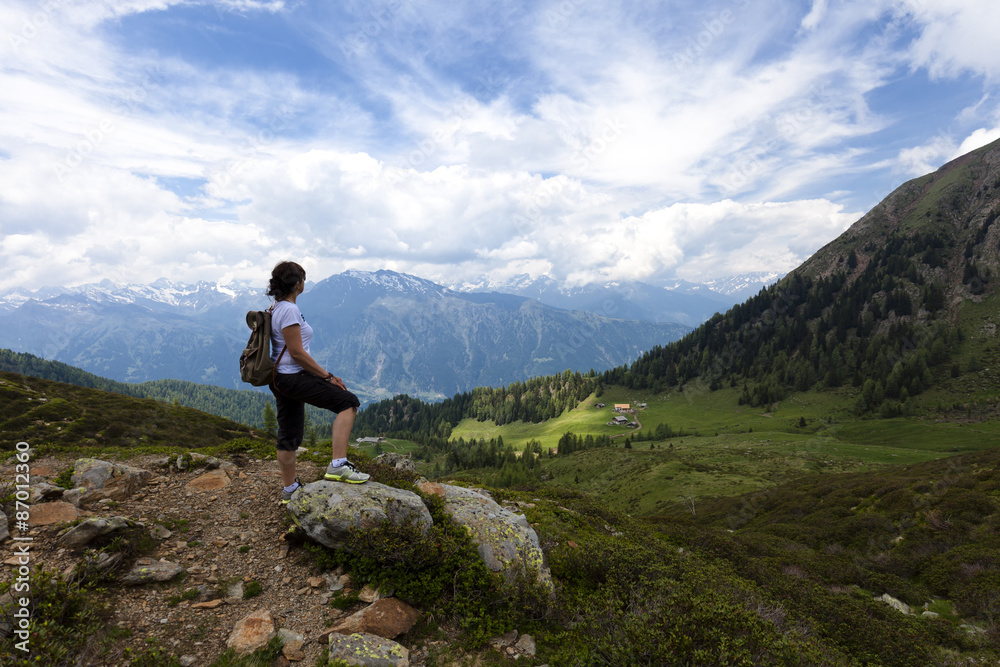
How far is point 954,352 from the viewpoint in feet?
494

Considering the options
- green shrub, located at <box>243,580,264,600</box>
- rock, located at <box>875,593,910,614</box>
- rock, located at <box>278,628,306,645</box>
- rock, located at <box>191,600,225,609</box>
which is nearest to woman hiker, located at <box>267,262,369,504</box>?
green shrub, located at <box>243,580,264,600</box>

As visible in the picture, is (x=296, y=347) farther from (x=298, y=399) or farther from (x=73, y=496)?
(x=73, y=496)

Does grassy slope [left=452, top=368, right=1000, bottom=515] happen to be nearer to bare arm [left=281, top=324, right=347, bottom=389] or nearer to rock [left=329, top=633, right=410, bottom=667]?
rock [left=329, top=633, right=410, bottom=667]

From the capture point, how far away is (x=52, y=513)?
8.43 m

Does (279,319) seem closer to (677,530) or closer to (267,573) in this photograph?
(267,573)

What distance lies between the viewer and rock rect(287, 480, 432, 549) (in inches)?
346

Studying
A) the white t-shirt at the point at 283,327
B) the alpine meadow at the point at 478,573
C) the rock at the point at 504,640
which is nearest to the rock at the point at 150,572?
the alpine meadow at the point at 478,573

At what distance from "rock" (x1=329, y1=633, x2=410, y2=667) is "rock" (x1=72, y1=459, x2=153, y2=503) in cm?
802

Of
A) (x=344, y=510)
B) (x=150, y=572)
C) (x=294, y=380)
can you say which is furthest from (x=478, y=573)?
(x=150, y=572)

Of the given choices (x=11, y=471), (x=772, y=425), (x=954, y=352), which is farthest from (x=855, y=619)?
(x=954, y=352)

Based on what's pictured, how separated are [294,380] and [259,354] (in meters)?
0.94

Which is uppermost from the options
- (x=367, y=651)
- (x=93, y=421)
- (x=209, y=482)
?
(x=93, y=421)

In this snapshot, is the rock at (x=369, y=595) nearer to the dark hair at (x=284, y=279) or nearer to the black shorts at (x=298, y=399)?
the black shorts at (x=298, y=399)

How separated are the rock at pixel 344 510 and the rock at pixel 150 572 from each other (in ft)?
7.21
